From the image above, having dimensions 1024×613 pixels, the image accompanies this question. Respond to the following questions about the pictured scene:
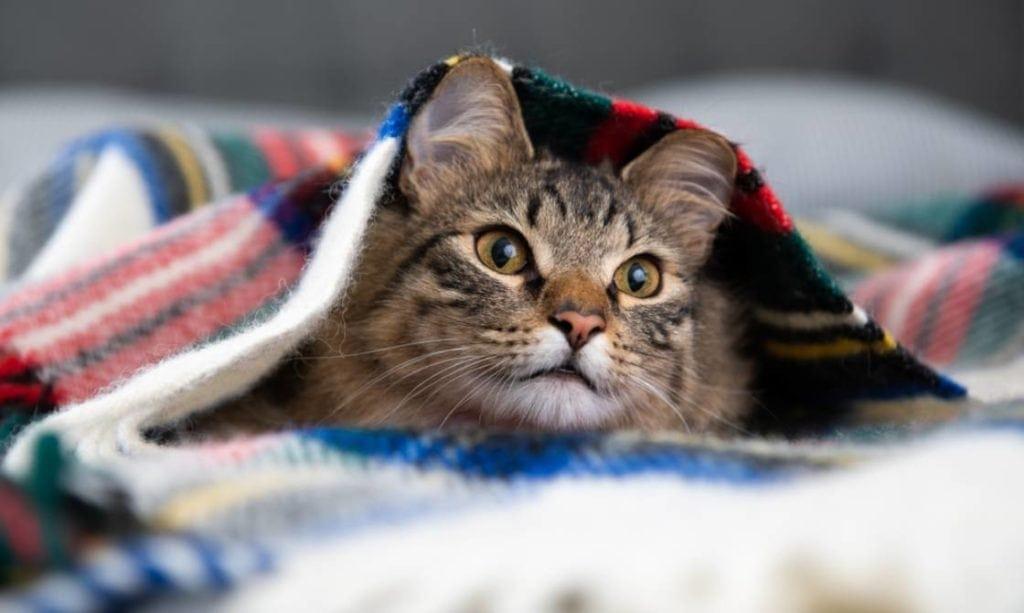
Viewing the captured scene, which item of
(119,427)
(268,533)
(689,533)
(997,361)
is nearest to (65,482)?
(268,533)

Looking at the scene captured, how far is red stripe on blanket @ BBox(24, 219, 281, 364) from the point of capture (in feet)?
2.68

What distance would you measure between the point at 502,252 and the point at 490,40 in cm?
141

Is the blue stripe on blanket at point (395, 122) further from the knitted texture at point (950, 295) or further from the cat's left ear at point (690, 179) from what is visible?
the knitted texture at point (950, 295)

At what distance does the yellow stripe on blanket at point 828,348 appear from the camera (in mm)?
807

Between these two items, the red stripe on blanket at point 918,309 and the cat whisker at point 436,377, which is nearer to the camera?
the cat whisker at point 436,377

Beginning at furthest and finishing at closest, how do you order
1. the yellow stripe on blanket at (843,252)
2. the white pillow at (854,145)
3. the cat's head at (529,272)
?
the white pillow at (854,145), the yellow stripe on blanket at (843,252), the cat's head at (529,272)

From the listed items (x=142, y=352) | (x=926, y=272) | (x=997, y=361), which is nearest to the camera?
(x=142, y=352)

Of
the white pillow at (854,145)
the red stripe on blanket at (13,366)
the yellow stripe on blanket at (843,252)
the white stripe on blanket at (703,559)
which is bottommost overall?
the red stripe on blanket at (13,366)

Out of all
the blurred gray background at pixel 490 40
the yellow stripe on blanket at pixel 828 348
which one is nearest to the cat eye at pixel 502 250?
the yellow stripe on blanket at pixel 828 348

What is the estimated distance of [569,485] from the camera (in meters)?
0.53

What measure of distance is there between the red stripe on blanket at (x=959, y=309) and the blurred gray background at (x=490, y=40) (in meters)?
1.25

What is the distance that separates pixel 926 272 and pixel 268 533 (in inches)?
43.5

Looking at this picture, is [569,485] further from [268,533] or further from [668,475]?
[268,533]

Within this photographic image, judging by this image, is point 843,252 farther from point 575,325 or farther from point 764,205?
point 575,325
